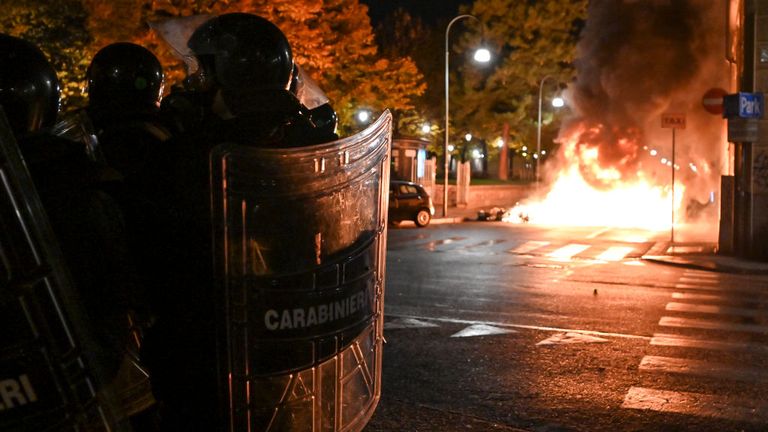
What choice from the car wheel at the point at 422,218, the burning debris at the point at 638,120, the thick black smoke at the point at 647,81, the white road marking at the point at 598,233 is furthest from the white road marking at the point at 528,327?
the thick black smoke at the point at 647,81

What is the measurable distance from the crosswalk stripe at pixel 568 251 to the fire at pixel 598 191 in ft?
34.1

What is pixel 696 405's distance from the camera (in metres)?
5.56

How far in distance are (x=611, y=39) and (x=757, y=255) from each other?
23.4 metres

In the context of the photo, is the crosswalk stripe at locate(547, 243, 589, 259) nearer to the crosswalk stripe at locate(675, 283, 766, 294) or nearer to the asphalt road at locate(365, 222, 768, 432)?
the asphalt road at locate(365, 222, 768, 432)

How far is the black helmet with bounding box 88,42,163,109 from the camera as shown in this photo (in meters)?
3.30

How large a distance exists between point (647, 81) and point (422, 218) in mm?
13230

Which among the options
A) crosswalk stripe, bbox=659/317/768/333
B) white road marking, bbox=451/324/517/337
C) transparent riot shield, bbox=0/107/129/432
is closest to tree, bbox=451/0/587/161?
crosswalk stripe, bbox=659/317/768/333

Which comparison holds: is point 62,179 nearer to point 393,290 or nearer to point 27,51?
point 27,51

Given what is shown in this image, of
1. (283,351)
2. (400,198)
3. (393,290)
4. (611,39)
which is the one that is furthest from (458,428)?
(611,39)

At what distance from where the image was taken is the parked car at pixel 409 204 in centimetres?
2536

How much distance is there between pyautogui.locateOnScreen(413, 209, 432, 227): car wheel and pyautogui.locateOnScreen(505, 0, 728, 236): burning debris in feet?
15.1

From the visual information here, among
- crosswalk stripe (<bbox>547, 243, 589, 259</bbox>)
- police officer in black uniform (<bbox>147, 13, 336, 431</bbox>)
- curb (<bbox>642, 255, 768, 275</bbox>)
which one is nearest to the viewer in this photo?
police officer in black uniform (<bbox>147, 13, 336, 431</bbox>)

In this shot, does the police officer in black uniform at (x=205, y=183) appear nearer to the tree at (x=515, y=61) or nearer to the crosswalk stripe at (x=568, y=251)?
the crosswalk stripe at (x=568, y=251)

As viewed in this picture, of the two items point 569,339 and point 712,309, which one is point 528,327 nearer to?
point 569,339
